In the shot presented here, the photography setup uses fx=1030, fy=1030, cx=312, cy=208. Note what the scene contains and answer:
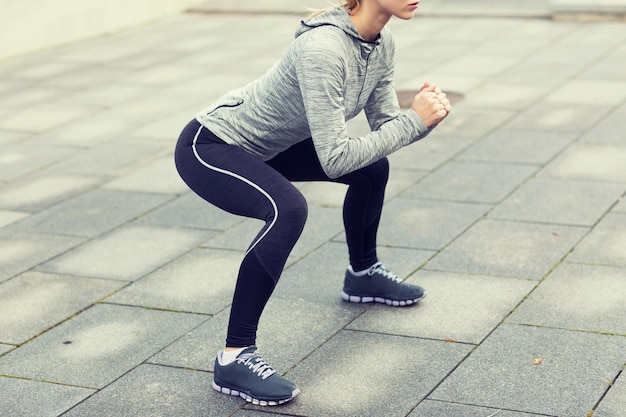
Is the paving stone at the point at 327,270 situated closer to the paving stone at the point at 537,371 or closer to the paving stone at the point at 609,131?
the paving stone at the point at 537,371

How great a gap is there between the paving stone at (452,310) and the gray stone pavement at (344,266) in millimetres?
13

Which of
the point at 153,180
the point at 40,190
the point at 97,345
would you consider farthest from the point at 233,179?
the point at 40,190

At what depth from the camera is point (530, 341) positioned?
4418mm

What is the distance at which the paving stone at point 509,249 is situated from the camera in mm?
5281

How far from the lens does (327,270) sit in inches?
213

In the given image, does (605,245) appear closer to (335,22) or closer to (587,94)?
(335,22)

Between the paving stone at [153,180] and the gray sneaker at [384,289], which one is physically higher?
the gray sneaker at [384,289]

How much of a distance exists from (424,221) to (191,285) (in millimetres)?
1545

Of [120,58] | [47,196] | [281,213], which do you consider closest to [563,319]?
[281,213]

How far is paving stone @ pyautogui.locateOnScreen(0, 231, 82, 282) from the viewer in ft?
18.6

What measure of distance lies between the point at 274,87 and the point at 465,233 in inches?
85.1

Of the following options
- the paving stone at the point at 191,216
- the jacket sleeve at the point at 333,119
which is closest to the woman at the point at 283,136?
the jacket sleeve at the point at 333,119

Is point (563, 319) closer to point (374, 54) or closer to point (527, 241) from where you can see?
point (527, 241)

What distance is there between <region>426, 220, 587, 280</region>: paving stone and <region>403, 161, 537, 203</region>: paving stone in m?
0.54
